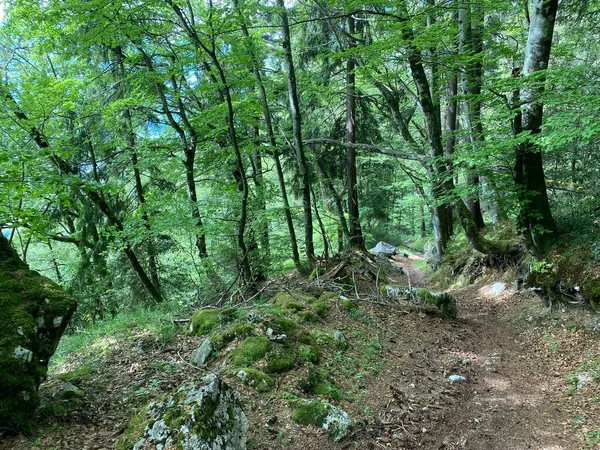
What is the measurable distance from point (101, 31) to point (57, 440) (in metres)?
6.78

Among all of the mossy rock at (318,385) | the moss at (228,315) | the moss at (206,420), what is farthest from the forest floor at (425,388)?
the moss at (206,420)

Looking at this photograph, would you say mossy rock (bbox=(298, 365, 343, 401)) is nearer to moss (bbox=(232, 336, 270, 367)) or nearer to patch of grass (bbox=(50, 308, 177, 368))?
moss (bbox=(232, 336, 270, 367))

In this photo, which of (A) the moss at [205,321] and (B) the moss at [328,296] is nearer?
(A) the moss at [205,321]

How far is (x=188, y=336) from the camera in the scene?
6148 millimetres

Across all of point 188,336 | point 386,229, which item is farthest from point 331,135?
point 386,229

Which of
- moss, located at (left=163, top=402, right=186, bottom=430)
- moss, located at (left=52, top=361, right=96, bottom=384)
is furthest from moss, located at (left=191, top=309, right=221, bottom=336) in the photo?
moss, located at (left=163, top=402, right=186, bottom=430)

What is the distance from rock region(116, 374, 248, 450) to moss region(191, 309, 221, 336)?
267cm

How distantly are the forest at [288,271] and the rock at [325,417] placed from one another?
0.9 inches

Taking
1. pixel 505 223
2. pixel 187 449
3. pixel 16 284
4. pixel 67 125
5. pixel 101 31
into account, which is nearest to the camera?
pixel 187 449

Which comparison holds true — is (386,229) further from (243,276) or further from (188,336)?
(188,336)

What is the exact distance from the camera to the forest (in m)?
3.96

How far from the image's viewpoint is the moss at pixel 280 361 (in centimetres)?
484

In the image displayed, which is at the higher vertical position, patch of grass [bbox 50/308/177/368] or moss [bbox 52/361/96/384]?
moss [bbox 52/361/96/384]

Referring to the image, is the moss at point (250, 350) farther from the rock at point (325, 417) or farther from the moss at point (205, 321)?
→ the moss at point (205, 321)
